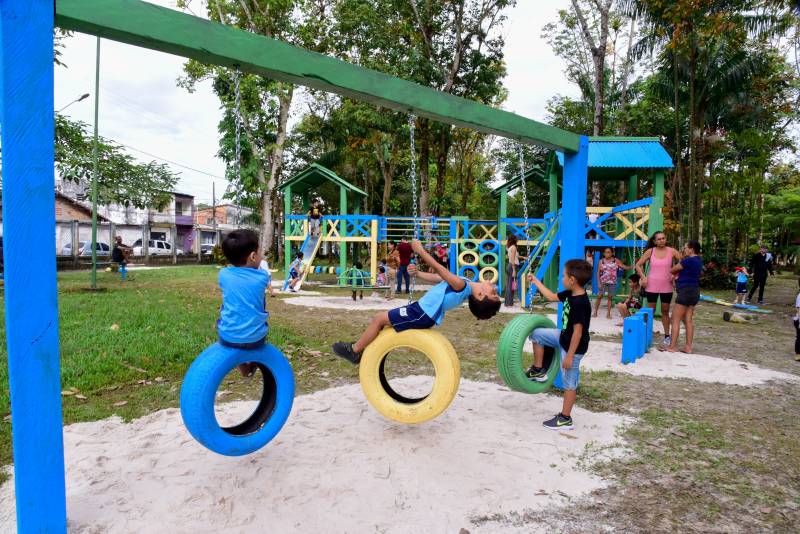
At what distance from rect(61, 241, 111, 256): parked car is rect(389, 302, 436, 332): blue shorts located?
33.1 metres

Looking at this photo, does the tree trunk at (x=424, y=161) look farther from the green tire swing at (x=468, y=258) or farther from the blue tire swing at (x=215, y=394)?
the blue tire swing at (x=215, y=394)

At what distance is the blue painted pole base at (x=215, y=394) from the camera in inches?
116

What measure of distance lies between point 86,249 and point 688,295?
34305 millimetres

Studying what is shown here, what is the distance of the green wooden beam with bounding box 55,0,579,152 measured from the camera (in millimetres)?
2660

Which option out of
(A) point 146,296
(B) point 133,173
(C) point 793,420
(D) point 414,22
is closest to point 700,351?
(C) point 793,420

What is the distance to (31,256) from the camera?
7.98 ft

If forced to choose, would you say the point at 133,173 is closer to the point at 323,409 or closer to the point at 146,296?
the point at 146,296

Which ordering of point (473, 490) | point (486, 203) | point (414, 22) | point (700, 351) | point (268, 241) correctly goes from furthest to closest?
point (486, 203) < point (268, 241) < point (414, 22) < point (700, 351) < point (473, 490)

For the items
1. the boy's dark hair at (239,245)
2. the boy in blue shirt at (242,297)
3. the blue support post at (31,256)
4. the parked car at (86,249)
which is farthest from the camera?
the parked car at (86,249)

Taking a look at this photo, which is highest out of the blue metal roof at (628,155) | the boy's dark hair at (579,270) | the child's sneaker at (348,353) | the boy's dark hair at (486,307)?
the blue metal roof at (628,155)

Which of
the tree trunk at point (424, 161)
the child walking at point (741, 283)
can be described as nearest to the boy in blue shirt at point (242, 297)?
the child walking at point (741, 283)

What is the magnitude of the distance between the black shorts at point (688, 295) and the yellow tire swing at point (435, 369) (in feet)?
18.4

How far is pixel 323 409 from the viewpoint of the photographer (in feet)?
15.6

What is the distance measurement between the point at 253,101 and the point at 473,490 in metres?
24.9
